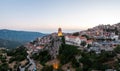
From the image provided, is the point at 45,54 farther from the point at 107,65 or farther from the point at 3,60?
the point at 107,65

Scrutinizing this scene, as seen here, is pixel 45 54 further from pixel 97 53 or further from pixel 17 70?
pixel 97 53

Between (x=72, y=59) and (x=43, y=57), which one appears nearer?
(x=72, y=59)

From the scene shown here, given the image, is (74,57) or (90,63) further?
(74,57)

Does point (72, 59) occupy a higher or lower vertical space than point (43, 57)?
higher

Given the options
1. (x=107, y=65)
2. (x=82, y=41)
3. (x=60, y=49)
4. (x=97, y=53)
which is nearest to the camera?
(x=107, y=65)

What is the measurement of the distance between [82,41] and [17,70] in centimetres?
2027

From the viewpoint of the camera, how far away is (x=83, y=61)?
5316 centimetres

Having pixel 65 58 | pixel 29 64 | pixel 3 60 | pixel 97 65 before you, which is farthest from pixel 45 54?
pixel 97 65

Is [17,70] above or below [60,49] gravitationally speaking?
below

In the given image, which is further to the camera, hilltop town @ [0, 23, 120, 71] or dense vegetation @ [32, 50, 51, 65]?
dense vegetation @ [32, 50, 51, 65]

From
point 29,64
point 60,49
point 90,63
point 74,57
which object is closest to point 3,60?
point 29,64

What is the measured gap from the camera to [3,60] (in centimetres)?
7469

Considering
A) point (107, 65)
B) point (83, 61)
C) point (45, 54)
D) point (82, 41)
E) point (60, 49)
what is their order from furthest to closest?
point (82, 41) → point (45, 54) → point (60, 49) → point (83, 61) → point (107, 65)

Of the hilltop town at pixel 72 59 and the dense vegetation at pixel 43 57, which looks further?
the dense vegetation at pixel 43 57
